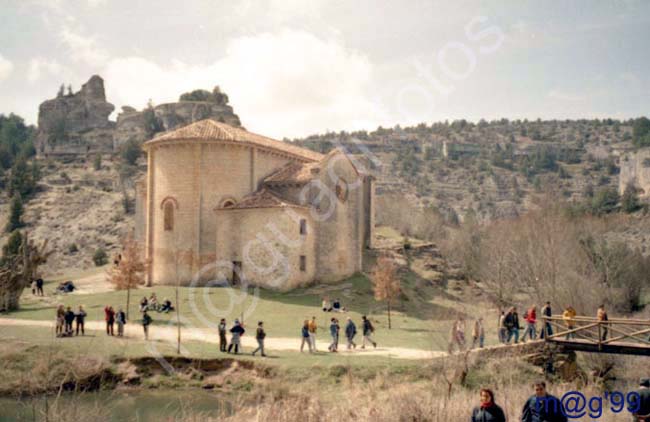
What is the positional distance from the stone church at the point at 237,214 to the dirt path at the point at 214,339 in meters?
8.02

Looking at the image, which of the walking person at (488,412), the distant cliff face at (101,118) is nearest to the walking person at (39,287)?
the walking person at (488,412)

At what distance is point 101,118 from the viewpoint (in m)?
101

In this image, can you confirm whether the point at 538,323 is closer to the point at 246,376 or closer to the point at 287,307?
the point at 287,307

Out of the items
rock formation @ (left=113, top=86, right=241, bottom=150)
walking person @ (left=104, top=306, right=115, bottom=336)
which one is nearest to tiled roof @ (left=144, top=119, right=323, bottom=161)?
walking person @ (left=104, top=306, right=115, bottom=336)

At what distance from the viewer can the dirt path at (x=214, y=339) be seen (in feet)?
64.8

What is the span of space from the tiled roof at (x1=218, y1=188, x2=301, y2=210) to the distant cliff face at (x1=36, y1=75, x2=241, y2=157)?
57.9 meters

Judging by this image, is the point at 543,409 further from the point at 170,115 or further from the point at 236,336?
the point at 170,115

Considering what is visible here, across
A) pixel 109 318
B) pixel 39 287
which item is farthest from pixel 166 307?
pixel 39 287

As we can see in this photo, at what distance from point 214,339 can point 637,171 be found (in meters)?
74.3

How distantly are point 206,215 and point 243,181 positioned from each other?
324cm

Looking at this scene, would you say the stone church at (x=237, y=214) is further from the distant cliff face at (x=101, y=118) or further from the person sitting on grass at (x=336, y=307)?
the distant cliff face at (x=101, y=118)

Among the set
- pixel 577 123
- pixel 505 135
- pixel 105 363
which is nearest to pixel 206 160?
pixel 105 363

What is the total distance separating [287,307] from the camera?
92.6 ft

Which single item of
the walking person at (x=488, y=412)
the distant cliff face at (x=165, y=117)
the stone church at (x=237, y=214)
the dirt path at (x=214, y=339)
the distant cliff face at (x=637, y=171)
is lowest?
the dirt path at (x=214, y=339)
